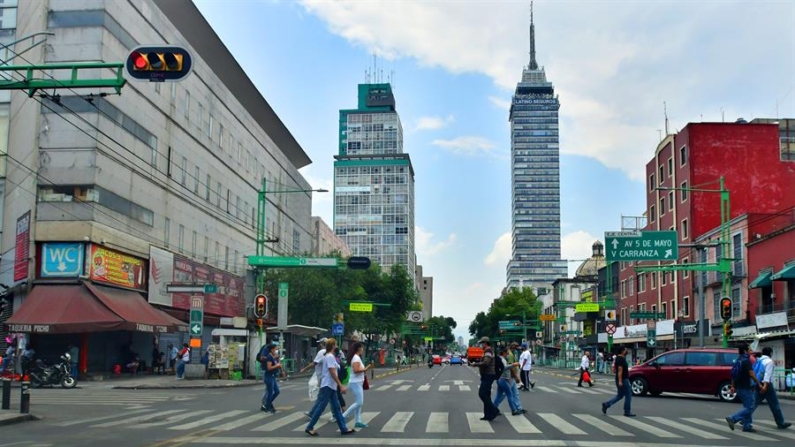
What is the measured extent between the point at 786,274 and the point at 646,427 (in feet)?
85.4

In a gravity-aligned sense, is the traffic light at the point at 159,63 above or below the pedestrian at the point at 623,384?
above

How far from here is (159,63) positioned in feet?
43.3

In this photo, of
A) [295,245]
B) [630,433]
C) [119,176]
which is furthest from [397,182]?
[630,433]

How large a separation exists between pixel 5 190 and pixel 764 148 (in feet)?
162

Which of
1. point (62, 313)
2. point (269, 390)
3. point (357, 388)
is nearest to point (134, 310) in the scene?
point (62, 313)

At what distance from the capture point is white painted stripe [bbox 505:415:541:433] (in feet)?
49.0

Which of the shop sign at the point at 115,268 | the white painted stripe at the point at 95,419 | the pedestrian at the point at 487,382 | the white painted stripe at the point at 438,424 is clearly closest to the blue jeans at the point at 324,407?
the white painted stripe at the point at 438,424

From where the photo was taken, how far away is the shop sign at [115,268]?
34.7m

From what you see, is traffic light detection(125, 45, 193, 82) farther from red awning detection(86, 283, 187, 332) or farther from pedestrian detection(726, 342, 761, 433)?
red awning detection(86, 283, 187, 332)

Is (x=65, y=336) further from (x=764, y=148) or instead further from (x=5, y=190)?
(x=764, y=148)

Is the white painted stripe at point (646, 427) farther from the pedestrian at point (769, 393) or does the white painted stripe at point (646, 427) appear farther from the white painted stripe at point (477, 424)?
the white painted stripe at point (477, 424)

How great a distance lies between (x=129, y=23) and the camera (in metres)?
38.9

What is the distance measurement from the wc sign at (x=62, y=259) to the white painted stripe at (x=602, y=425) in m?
24.3

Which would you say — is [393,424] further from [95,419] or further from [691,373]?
[691,373]
